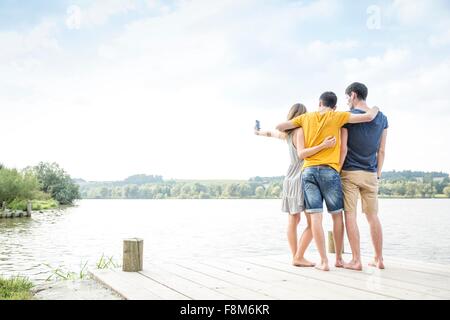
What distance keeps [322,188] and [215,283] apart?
5.12 ft

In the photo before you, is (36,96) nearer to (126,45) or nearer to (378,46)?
(126,45)

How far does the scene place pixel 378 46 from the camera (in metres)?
113

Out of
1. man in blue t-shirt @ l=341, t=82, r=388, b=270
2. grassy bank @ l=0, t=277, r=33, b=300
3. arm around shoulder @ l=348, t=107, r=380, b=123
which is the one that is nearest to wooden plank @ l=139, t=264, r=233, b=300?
grassy bank @ l=0, t=277, r=33, b=300

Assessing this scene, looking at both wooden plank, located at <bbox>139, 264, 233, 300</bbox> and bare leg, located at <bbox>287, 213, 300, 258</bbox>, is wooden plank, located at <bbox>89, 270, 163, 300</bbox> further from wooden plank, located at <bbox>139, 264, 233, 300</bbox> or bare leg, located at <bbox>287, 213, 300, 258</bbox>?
bare leg, located at <bbox>287, 213, 300, 258</bbox>

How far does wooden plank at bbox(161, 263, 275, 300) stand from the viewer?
4012mm

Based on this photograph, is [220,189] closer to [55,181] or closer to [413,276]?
[55,181]

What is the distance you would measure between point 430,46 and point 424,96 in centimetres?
2363

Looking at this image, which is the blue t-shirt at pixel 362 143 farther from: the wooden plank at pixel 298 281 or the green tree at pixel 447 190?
the green tree at pixel 447 190

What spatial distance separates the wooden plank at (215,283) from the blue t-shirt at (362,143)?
6.20 ft

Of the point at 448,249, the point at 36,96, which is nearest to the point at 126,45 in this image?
the point at 36,96

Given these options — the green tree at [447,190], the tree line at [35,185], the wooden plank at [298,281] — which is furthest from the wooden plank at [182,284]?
the green tree at [447,190]

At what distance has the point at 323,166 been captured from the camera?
5023 millimetres

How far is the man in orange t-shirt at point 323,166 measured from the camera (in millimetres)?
4996

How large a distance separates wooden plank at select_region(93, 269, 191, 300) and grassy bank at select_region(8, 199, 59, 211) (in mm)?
52784
